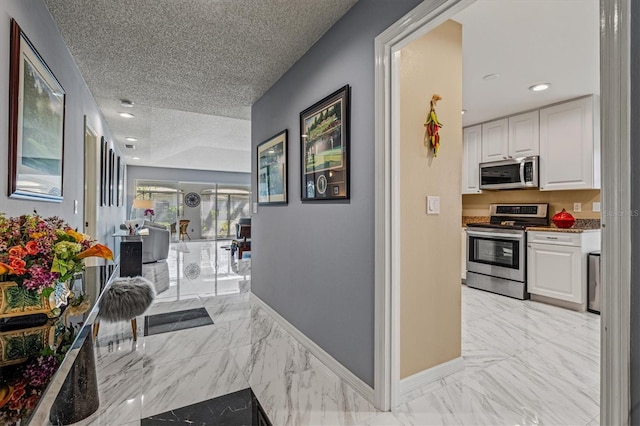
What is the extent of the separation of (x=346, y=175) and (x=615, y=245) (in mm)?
1384

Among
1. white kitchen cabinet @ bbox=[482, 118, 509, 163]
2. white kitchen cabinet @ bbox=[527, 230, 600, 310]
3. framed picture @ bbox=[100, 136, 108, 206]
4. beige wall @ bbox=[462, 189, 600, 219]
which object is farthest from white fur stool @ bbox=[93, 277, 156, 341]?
beige wall @ bbox=[462, 189, 600, 219]

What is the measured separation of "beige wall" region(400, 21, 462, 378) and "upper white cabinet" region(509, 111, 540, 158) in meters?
2.49

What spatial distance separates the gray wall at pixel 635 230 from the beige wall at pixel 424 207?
1.13 meters

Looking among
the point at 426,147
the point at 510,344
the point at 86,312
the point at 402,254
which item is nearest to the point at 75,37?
the point at 86,312

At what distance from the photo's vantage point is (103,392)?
1879mm

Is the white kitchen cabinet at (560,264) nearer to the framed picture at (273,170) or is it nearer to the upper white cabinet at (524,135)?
the upper white cabinet at (524,135)

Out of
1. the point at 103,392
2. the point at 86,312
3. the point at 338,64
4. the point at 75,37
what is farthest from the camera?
the point at 75,37

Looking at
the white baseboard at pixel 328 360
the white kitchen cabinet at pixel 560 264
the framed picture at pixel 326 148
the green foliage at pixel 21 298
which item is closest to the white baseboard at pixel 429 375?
the white baseboard at pixel 328 360

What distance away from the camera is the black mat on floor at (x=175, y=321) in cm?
287

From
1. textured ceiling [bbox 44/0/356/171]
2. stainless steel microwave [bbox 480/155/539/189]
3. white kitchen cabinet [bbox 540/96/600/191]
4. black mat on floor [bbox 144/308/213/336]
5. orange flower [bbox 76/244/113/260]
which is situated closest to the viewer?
orange flower [bbox 76/244/113/260]

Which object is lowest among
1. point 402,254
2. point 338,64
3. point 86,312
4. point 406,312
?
point 406,312

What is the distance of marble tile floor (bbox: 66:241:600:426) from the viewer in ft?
5.67

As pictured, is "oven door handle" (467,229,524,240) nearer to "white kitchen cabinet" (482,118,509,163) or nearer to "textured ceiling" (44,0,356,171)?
"white kitchen cabinet" (482,118,509,163)

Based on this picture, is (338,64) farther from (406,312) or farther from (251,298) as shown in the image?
(251,298)
